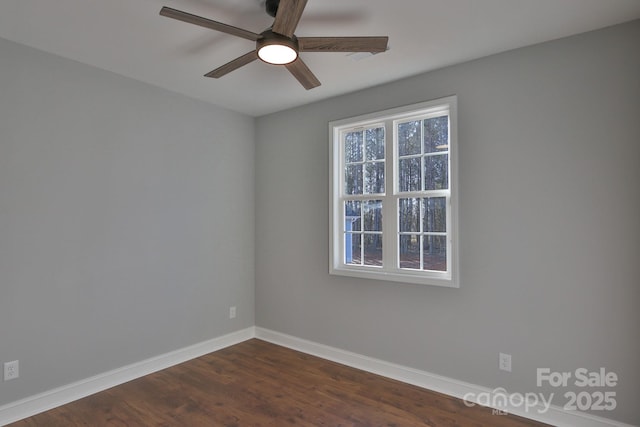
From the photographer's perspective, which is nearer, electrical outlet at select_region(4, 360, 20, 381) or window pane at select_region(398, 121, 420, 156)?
electrical outlet at select_region(4, 360, 20, 381)

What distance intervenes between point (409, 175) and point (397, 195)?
214 millimetres

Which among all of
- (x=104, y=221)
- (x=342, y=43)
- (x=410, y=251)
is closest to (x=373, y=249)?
(x=410, y=251)

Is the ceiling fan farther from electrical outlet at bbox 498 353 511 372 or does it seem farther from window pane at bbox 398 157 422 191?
electrical outlet at bbox 498 353 511 372

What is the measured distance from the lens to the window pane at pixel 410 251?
322 cm

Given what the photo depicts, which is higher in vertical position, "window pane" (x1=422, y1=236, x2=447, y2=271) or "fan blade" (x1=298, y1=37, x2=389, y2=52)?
"fan blade" (x1=298, y1=37, x2=389, y2=52)

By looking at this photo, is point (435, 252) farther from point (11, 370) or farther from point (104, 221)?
point (11, 370)

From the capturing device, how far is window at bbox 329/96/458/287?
3.06 m

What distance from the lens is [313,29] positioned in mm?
2404

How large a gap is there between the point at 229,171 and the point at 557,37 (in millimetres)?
3288

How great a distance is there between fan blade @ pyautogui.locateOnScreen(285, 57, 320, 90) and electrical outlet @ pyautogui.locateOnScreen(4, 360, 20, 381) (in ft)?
9.37

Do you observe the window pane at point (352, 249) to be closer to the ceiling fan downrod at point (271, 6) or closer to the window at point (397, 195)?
the window at point (397, 195)

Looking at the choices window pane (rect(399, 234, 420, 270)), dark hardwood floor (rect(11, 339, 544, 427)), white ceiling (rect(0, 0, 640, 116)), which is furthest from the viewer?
window pane (rect(399, 234, 420, 270))

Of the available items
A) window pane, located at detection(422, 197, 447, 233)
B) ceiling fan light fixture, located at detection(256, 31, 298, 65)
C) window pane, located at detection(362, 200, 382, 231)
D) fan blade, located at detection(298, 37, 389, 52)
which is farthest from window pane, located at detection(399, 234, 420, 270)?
ceiling fan light fixture, located at detection(256, 31, 298, 65)

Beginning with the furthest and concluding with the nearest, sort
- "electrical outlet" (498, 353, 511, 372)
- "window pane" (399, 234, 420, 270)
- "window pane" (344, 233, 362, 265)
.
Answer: "window pane" (344, 233, 362, 265) < "window pane" (399, 234, 420, 270) < "electrical outlet" (498, 353, 511, 372)
